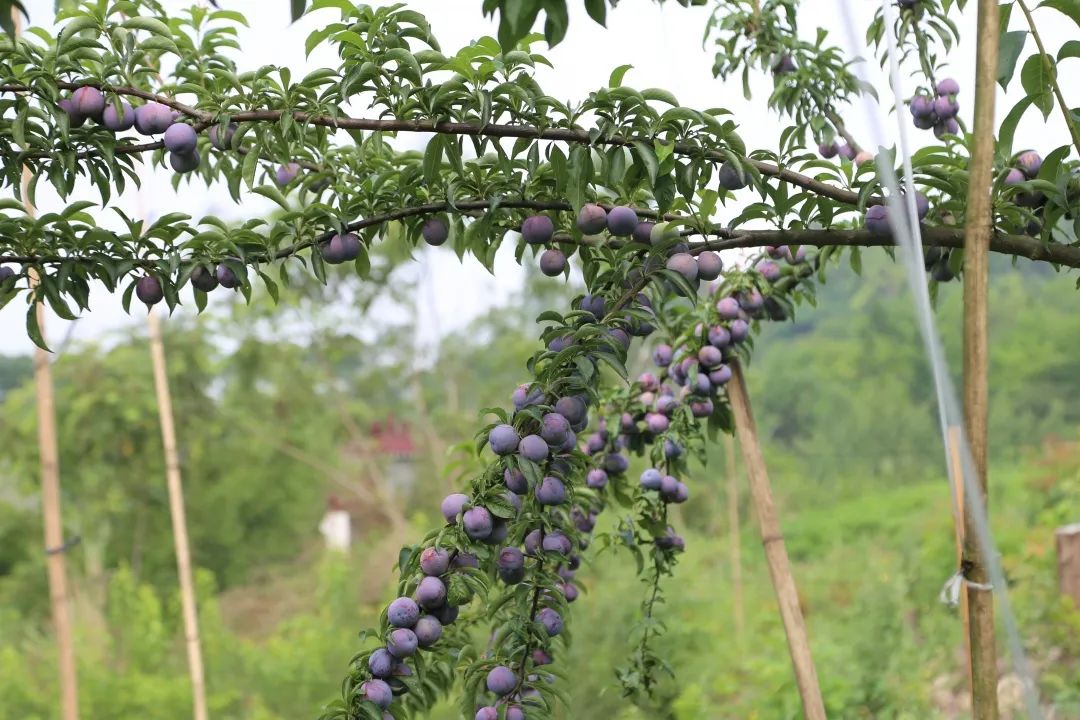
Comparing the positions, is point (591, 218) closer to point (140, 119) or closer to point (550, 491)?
point (550, 491)

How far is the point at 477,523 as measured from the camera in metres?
0.98

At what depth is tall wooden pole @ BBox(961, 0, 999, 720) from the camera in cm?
85

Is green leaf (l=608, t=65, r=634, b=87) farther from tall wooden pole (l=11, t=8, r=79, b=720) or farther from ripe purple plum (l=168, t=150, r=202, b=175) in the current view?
tall wooden pole (l=11, t=8, r=79, b=720)

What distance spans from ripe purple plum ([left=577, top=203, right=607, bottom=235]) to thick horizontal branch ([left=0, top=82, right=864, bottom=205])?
7 centimetres

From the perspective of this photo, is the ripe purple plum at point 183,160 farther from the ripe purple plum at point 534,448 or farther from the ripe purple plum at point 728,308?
the ripe purple plum at point 728,308

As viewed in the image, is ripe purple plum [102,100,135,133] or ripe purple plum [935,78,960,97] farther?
ripe purple plum [935,78,960,97]

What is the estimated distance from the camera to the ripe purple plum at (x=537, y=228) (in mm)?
1044

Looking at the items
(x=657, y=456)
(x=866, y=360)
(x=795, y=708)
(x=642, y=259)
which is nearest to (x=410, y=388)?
(x=866, y=360)

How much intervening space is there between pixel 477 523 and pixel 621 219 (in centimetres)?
33

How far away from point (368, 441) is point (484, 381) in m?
0.88

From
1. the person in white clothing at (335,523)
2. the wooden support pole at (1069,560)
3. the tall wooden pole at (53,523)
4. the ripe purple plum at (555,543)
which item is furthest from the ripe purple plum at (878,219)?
the person in white clothing at (335,523)

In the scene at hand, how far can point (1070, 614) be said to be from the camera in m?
3.13

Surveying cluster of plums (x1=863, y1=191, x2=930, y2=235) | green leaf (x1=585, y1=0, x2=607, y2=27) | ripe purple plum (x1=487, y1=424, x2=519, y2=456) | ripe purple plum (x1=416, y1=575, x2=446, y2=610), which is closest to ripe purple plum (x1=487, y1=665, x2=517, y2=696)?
ripe purple plum (x1=416, y1=575, x2=446, y2=610)

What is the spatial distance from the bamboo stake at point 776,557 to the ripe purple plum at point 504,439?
0.61 meters
